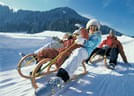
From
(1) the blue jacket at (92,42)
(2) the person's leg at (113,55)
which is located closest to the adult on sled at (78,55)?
(1) the blue jacket at (92,42)

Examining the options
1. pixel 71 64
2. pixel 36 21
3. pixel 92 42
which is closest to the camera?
pixel 71 64

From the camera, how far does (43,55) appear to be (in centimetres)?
425

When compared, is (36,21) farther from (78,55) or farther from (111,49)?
(78,55)

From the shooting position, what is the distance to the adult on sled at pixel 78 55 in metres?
3.18

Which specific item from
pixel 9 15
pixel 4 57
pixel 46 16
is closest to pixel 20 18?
pixel 9 15

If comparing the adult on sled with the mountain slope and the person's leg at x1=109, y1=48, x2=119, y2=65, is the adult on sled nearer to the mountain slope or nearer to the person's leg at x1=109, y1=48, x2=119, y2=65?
the person's leg at x1=109, y1=48, x2=119, y2=65

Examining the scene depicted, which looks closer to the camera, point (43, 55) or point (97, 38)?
point (43, 55)

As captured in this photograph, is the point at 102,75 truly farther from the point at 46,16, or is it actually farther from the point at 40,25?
the point at 46,16

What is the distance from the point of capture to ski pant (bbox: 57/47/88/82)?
3.22 meters

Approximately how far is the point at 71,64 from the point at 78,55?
380mm

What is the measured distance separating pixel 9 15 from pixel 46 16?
2680cm

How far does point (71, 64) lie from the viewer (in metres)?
3.43

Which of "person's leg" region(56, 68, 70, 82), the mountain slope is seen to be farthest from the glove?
the mountain slope

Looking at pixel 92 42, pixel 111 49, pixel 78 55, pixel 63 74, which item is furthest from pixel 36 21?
pixel 63 74
